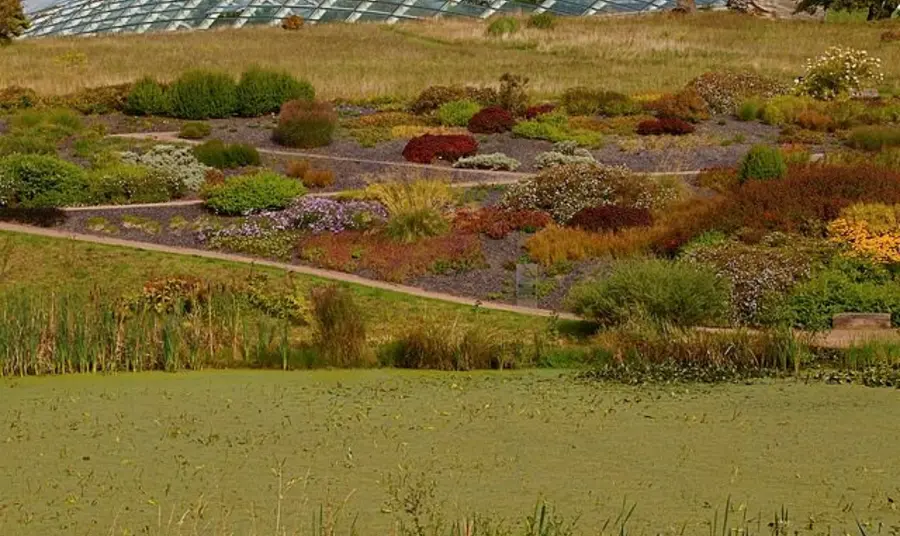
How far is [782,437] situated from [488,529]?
2837mm

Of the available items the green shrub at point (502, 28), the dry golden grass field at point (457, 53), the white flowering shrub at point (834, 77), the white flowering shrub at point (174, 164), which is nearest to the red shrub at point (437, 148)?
the white flowering shrub at point (174, 164)

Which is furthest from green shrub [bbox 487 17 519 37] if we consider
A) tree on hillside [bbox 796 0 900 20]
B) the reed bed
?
the reed bed

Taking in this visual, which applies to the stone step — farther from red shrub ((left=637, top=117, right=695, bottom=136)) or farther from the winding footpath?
red shrub ((left=637, top=117, right=695, bottom=136))

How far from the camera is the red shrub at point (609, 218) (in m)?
18.6

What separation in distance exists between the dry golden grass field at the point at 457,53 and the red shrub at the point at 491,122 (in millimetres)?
5891

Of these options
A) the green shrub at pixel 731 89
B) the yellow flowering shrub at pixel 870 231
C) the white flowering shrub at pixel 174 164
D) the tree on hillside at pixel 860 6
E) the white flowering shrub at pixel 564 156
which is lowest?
the tree on hillside at pixel 860 6

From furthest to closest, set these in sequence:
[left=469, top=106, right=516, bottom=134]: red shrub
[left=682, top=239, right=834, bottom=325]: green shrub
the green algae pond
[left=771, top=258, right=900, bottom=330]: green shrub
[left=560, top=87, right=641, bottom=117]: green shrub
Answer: [left=560, top=87, right=641, bottom=117]: green shrub
[left=469, top=106, right=516, bottom=134]: red shrub
[left=682, top=239, right=834, bottom=325]: green shrub
[left=771, top=258, right=900, bottom=330]: green shrub
the green algae pond

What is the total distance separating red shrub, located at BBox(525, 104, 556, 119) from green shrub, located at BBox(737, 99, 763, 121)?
13.3 feet

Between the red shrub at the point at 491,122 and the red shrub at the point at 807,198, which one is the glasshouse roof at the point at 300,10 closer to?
the red shrub at the point at 491,122

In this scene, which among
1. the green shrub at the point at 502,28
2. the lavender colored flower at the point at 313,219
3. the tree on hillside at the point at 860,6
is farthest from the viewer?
the tree on hillside at the point at 860,6

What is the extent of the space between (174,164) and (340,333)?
37.3 ft

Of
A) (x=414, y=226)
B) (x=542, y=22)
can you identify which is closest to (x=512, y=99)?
(x=414, y=226)

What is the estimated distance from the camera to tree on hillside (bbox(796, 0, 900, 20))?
58.4 meters

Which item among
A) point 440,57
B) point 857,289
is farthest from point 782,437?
point 440,57
